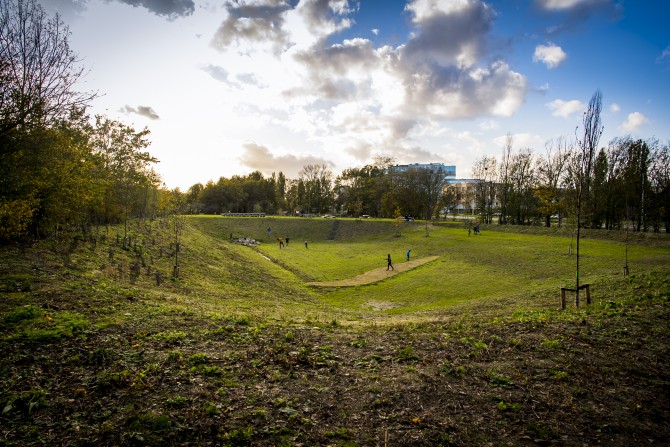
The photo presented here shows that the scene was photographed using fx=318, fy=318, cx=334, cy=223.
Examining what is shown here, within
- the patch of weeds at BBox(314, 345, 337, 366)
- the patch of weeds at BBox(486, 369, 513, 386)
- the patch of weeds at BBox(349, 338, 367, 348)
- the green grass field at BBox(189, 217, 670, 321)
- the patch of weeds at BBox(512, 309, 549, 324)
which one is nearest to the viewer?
the patch of weeds at BBox(486, 369, 513, 386)

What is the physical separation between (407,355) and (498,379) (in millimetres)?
2425

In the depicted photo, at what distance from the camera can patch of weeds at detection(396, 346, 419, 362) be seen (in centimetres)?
900

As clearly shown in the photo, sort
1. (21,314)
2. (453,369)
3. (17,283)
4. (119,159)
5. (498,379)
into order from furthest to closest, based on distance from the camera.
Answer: (119,159) < (17,283) < (21,314) < (453,369) < (498,379)

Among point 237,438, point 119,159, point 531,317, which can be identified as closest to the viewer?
point 237,438

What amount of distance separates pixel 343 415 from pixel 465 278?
26.2m

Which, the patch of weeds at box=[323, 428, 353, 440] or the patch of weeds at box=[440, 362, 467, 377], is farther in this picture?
the patch of weeds at box=[440, 362, 467, 377]

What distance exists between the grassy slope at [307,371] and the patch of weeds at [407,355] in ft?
0.14

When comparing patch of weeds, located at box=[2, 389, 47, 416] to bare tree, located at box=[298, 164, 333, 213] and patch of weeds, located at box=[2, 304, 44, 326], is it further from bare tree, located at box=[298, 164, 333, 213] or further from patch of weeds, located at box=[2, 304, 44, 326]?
bare tree, located at box=[298, 164, 333, 213]

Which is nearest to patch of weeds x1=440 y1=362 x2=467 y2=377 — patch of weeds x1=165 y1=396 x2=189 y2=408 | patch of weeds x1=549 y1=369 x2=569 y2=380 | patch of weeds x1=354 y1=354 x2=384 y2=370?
patch of weeds x1=354 y1=354 x2=384 y2=370

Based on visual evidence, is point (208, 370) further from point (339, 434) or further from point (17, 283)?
point (17, 283)

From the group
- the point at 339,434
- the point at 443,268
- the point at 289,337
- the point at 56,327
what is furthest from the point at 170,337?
the point at 443,268

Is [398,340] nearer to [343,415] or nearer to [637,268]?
[343,415]

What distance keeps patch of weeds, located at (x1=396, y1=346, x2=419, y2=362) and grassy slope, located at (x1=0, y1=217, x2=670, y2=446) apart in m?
0.04

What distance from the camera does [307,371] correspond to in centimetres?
823
